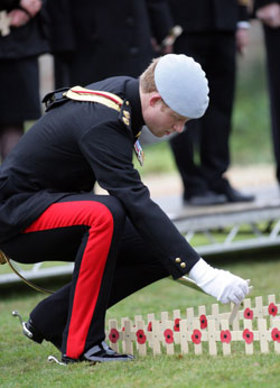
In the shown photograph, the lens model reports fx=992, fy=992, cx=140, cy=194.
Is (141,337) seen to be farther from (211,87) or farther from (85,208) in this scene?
(211,87)

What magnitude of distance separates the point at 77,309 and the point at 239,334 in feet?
2.08

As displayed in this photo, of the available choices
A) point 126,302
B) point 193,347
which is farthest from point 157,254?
point 126,302

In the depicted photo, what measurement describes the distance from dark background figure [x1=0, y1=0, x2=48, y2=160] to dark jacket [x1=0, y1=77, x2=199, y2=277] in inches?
68.4

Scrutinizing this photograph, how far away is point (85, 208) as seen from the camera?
380 centimetres

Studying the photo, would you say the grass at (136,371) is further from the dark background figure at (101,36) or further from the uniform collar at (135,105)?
the dark background figure at (101,36)

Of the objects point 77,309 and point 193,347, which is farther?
point 193,347

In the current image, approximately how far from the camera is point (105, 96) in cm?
386

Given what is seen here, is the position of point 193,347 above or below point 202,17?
below

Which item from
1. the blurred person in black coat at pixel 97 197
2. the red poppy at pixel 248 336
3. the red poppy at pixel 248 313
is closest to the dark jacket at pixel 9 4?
the blurred person in black coat at pixel 97 197

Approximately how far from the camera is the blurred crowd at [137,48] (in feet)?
18.7

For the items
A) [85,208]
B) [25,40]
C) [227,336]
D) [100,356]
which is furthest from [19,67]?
[227,336]

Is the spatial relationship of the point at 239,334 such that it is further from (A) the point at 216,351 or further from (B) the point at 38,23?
(B) the point at 38,23

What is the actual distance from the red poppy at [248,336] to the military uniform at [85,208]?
354 millimetres

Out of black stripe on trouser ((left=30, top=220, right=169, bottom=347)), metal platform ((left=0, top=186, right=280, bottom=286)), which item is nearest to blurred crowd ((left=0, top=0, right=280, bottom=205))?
metal platform ((left=0, top=186, right=280, bottom=286))
